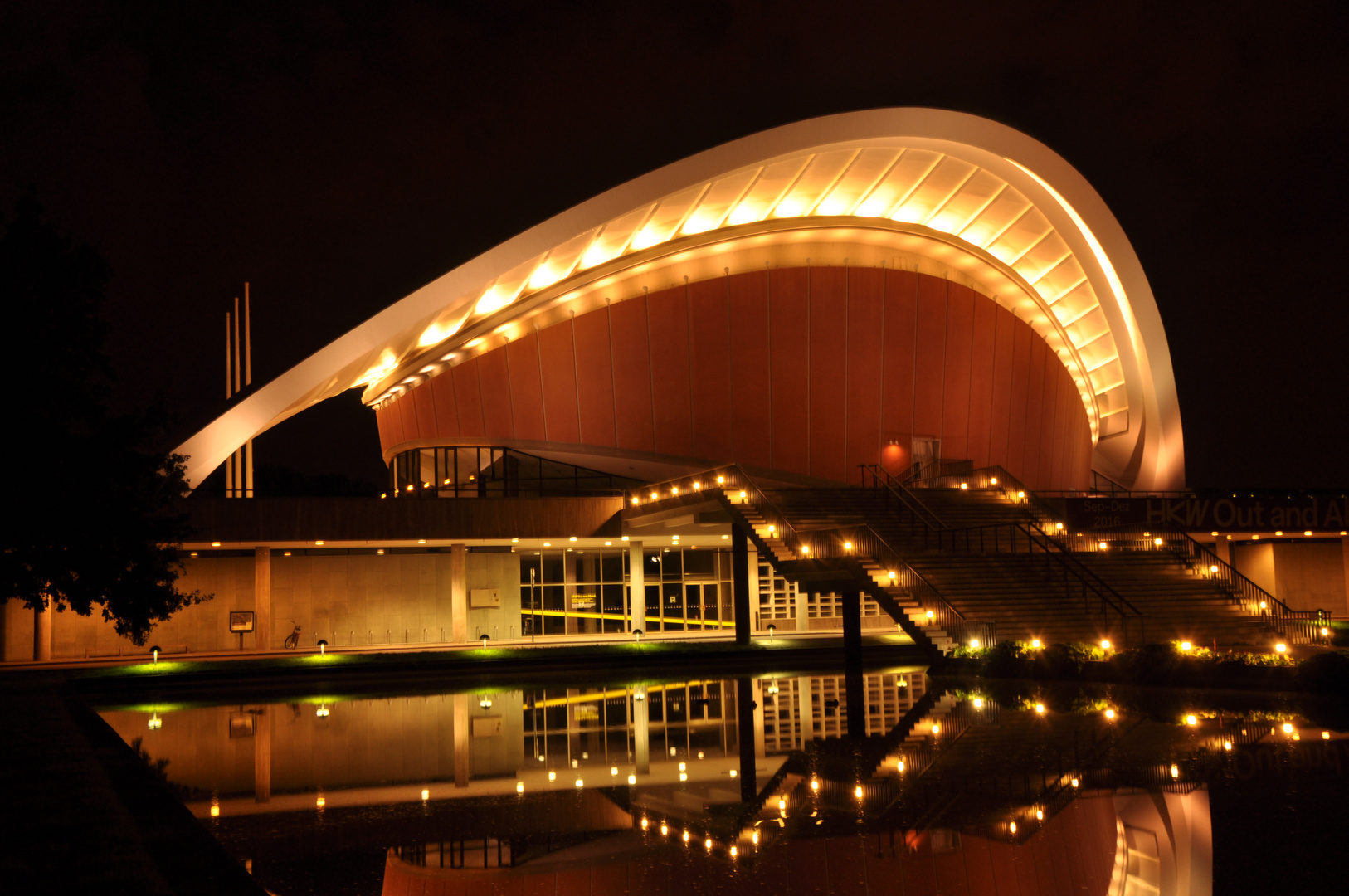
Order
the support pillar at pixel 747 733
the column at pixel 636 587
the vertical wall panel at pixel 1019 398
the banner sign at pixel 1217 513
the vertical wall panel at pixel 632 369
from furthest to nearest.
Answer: the vertical wall panel at pixel 1019 398, the vertical wall panel at pixel 632 369, the column at pixel 636 587, the banner sign at pixel 1217 513, the support pillar at pixel 747 733

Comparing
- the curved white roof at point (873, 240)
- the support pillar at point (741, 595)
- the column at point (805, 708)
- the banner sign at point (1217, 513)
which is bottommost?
the column at point (805, 708)

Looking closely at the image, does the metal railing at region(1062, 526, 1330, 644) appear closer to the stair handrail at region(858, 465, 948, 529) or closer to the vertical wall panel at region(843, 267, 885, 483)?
the stair handrail at region(858, 465, 948, 529)

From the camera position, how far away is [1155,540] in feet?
79.2

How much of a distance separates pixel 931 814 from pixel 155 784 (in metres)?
6.09

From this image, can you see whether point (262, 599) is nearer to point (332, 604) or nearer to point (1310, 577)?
point (332, 604)

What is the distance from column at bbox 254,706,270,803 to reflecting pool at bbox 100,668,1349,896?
0.05 metres

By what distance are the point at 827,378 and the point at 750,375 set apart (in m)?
2.50

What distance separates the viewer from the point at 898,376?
35.6 m

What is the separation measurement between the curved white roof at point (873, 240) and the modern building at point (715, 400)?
0.10 m

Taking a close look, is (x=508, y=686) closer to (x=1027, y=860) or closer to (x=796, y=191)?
(x=1027, y=860)

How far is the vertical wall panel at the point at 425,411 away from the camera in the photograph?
36969 millimetres

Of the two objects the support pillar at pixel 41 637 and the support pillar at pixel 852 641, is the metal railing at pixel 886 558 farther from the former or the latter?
the support pillar at pixel 41 637

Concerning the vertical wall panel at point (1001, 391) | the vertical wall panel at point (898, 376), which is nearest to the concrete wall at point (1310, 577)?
the vertical wall panel at point (1001, 391)

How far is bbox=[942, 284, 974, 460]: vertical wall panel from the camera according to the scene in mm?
36469
